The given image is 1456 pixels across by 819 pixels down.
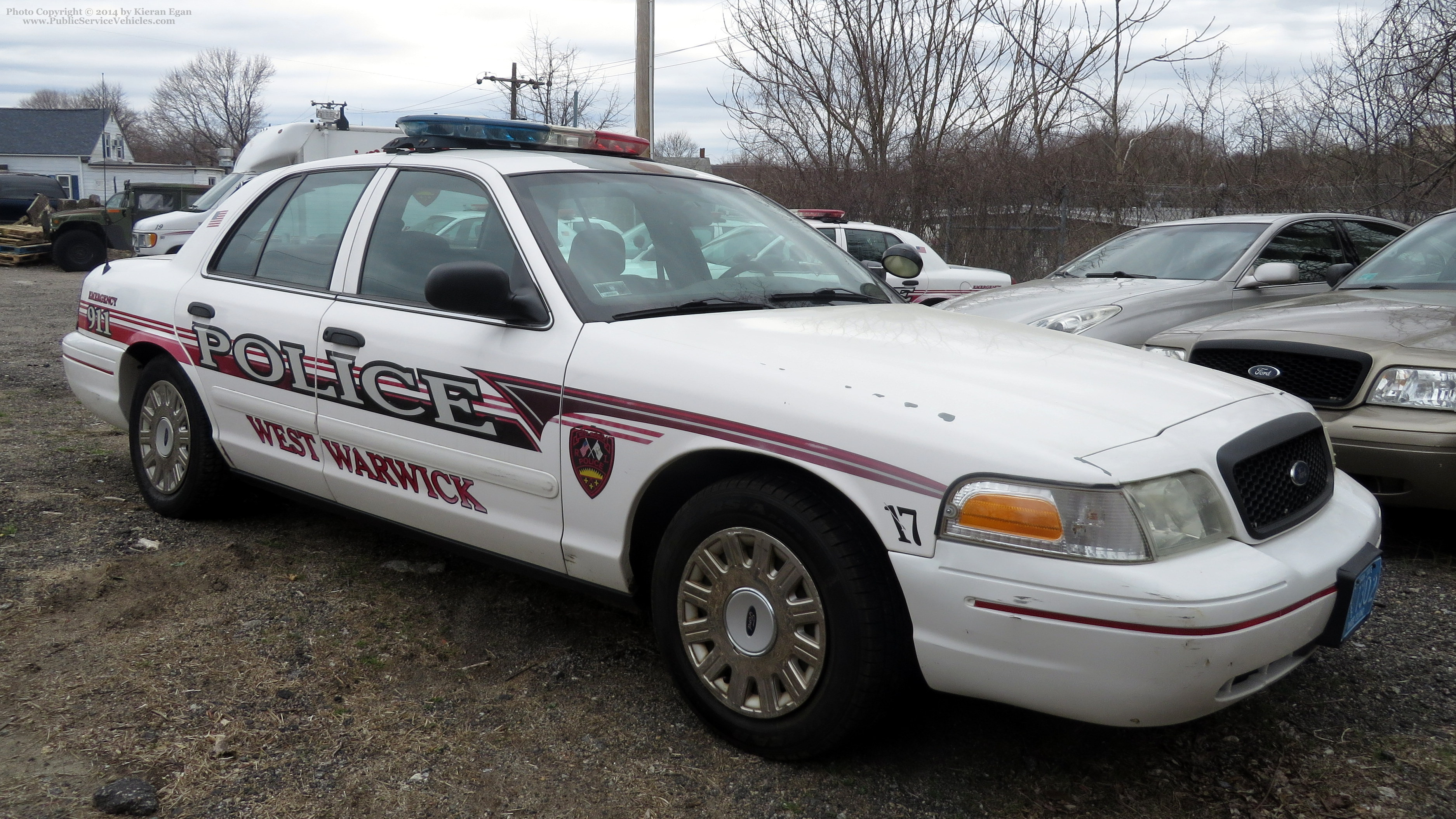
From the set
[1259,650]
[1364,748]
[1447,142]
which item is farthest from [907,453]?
[1447,142]

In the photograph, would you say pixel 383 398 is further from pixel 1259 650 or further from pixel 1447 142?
pixel 1447 142

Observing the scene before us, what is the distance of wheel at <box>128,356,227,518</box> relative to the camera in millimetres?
4352

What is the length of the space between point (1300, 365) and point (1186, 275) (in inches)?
103

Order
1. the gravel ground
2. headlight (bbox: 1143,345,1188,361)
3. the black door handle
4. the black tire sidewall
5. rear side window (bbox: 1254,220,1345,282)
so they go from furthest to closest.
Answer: rear side window (bbox: 1254,220,1345,282), headlight (bbox: 1143,345,1188,361), the black tire sidewall, the black door handle, the gravel ground

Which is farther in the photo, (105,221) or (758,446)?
(105,221)

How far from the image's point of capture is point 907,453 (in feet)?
7.79

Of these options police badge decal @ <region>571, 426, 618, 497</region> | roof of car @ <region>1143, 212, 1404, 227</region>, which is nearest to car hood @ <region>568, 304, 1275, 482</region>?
police badge decal @ <region>571, 426, 618, 497</region>

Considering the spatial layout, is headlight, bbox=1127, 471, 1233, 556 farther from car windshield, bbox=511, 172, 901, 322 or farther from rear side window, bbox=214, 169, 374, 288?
rear side window, bbox=214, 169, 374, 288

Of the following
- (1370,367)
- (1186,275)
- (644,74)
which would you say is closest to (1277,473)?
(1370,367)

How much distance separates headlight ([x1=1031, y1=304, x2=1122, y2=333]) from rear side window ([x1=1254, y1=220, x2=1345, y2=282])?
3.72ft

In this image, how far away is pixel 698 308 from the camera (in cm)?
321

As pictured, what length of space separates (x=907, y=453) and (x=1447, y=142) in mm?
10576

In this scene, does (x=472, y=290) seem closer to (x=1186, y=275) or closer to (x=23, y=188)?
(x=1186, y=275)

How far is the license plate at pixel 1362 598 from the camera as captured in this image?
2.55 meters
